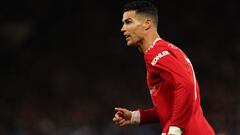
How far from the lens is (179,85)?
3.42 metres

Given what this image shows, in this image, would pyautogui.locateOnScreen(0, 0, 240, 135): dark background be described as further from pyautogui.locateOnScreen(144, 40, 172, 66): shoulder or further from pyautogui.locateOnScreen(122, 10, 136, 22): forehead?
pyautogui.locateOnScreen(144, 40, 172, 66): shoulder

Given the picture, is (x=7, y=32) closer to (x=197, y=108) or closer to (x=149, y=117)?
(x=149, y=117)

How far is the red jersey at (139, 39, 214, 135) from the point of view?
3.43 meters

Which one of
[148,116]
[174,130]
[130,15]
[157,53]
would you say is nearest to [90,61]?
[148,116]

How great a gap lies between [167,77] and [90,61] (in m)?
4.92

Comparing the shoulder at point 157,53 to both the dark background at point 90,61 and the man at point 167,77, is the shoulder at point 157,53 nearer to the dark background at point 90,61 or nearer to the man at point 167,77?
the man at point 167,77

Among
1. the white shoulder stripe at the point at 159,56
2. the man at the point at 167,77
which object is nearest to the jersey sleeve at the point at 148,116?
the man at the point at 167,77

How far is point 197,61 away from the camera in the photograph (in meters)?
8.31

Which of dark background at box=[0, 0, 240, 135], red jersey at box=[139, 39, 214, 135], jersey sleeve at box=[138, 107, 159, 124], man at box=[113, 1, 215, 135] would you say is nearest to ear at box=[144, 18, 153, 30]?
man at box=[113, 1, 215, 135]

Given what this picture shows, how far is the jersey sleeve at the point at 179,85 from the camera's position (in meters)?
3.41

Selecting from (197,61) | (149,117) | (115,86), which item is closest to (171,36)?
(197,61)

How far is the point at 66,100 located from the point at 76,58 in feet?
2.26

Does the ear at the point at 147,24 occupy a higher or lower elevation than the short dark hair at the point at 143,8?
lower

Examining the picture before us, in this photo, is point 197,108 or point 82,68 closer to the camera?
point 197,108
